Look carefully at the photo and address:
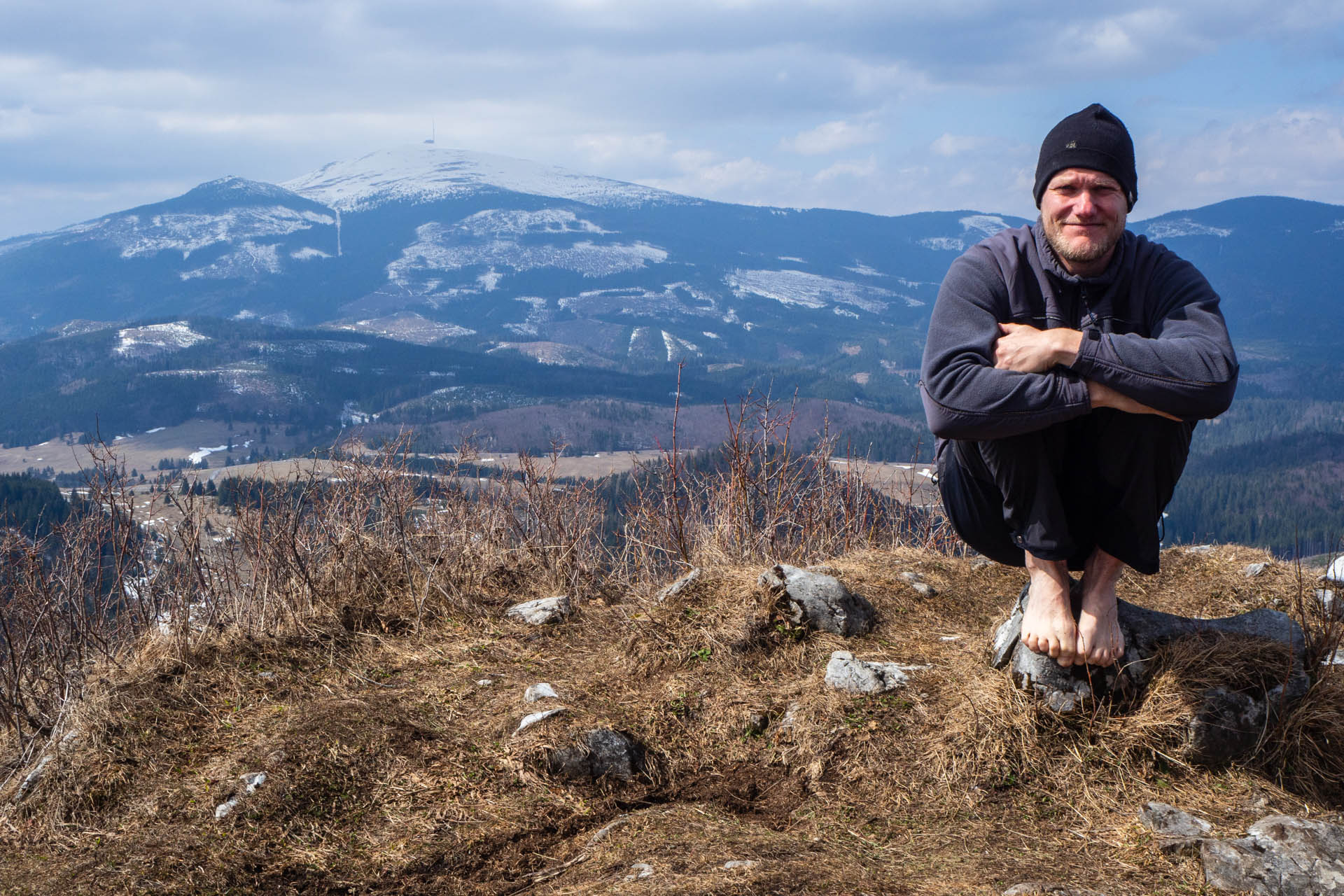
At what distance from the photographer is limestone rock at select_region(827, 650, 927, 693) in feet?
15.1

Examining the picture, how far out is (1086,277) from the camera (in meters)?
4.04

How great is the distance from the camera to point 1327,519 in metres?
128

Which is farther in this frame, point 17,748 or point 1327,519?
point 1327,519

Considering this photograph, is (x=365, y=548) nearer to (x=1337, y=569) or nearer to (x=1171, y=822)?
(x=1171, y=822)

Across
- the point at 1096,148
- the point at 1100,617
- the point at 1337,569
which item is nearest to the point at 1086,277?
the point at 1096,148

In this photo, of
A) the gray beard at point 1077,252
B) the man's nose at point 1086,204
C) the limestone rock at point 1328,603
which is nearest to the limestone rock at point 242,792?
the gray beard at point 1077,252

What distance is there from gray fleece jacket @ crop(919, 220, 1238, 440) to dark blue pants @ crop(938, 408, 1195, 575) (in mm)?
175

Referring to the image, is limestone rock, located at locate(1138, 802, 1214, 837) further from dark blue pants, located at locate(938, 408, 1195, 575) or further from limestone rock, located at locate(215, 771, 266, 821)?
limestone rock, located at locate(215, 771, 266, 821)

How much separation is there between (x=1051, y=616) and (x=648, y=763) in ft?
6.67

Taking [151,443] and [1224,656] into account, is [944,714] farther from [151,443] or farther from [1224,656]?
[151,443]

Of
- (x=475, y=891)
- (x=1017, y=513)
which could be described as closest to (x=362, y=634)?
(x=475, y=891)

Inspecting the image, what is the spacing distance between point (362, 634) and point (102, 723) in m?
1.70

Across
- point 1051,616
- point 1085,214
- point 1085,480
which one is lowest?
point 1051,616

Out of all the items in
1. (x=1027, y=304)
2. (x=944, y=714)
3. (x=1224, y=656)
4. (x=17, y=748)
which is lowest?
(x=17, y=748)
